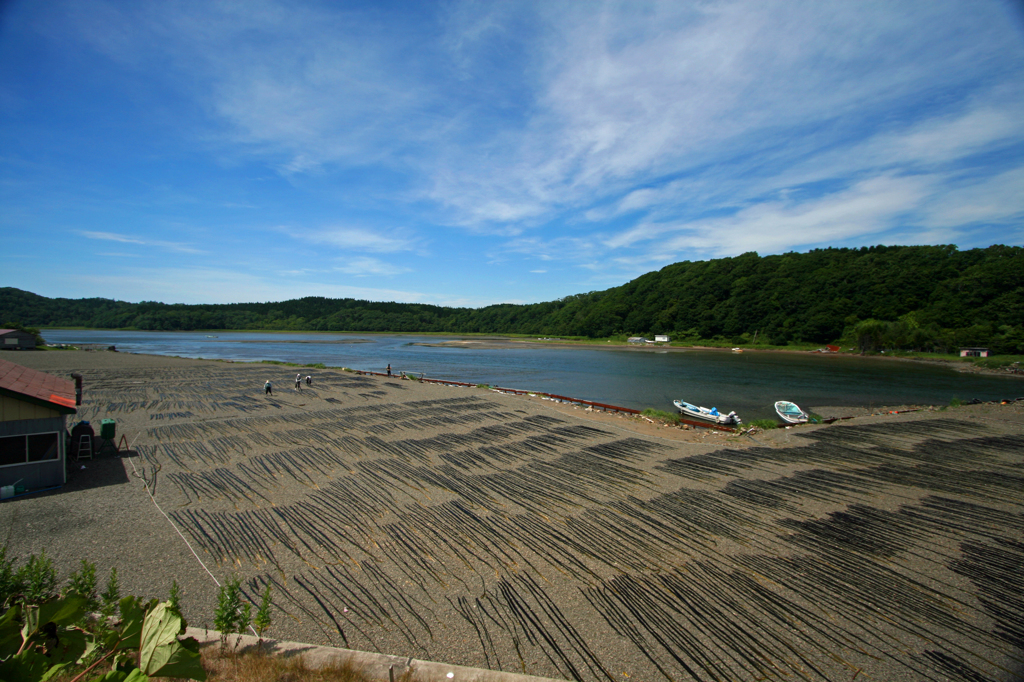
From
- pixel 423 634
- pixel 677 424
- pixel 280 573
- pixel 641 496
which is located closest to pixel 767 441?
pixel 677 424

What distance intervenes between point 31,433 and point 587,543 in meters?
13.9

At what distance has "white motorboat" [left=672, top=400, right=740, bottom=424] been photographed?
2455 centimetres

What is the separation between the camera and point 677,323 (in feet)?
419

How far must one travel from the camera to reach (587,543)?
902 cm

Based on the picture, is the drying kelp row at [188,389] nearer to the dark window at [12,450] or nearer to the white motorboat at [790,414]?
the dark window at [12,450]

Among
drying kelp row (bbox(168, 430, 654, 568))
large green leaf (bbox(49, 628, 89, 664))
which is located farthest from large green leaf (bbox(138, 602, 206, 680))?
drying kelp row (bbox(168, 430, 654, 568))

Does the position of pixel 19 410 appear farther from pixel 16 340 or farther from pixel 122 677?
pixel 16 340

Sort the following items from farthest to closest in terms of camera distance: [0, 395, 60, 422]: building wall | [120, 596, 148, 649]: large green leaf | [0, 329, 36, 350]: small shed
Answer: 1. [0, 329, 36, 350]: small shed
2. [0, 395, 60, 422]: building wall
3. [120, 596, 148, 649]: large green leaf

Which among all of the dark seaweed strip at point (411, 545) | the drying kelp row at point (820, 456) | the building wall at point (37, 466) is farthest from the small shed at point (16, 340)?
the drying kelp row at point (820, 456)

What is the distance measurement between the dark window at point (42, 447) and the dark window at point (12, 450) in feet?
0.49

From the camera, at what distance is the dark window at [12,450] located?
1058 cm

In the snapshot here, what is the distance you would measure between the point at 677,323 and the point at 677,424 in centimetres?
11431

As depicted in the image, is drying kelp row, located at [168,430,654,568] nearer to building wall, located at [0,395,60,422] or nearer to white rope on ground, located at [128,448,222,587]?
white rope on ground, located at [128,448,222,587]

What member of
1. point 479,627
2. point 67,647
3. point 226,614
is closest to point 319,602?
point 226,614
